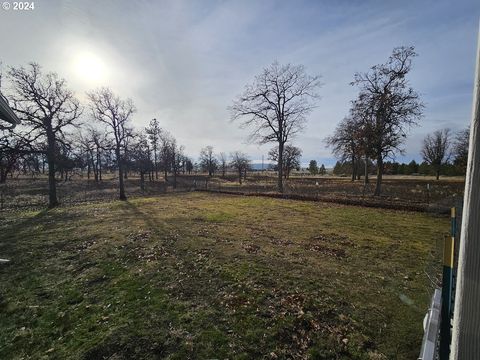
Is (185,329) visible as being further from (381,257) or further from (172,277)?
(381,257)

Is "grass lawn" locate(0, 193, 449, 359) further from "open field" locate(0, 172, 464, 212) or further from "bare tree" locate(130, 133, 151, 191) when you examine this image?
"bare tree" locate(130, 133, 151, 191)

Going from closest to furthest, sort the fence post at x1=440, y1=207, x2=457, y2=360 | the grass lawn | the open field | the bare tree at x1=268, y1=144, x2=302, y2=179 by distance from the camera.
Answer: the fence post at x1=440, y1=207, x2=457, y2=360 < the grass lawn < the open field < the bare tree at x1=268, y1=144, x2=302, y2=179

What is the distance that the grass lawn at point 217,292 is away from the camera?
3859 mm

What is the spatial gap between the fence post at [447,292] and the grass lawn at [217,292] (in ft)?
5.05

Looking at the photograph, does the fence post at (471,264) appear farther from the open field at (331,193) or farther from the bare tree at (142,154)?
the bare tree at (142,154)

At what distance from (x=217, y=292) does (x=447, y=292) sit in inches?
158

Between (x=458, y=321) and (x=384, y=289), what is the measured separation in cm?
531

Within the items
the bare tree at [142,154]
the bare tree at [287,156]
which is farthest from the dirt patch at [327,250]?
the bare tree at [287,156]

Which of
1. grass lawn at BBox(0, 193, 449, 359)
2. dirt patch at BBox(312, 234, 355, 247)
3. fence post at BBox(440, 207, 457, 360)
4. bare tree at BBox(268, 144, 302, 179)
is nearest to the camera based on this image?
fence post at BBox(440, 207, 457, 360)

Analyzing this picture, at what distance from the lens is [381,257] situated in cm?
729

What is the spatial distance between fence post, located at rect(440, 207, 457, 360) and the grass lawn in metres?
1.54

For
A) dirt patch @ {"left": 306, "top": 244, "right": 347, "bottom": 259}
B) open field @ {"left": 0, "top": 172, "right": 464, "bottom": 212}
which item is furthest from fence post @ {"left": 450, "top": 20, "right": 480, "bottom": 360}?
open field @ {"left": 0, "top": 172, "right": 464, "bottom": 212}

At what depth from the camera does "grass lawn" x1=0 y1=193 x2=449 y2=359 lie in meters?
3.86

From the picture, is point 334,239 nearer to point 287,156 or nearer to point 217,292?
point 217,292
